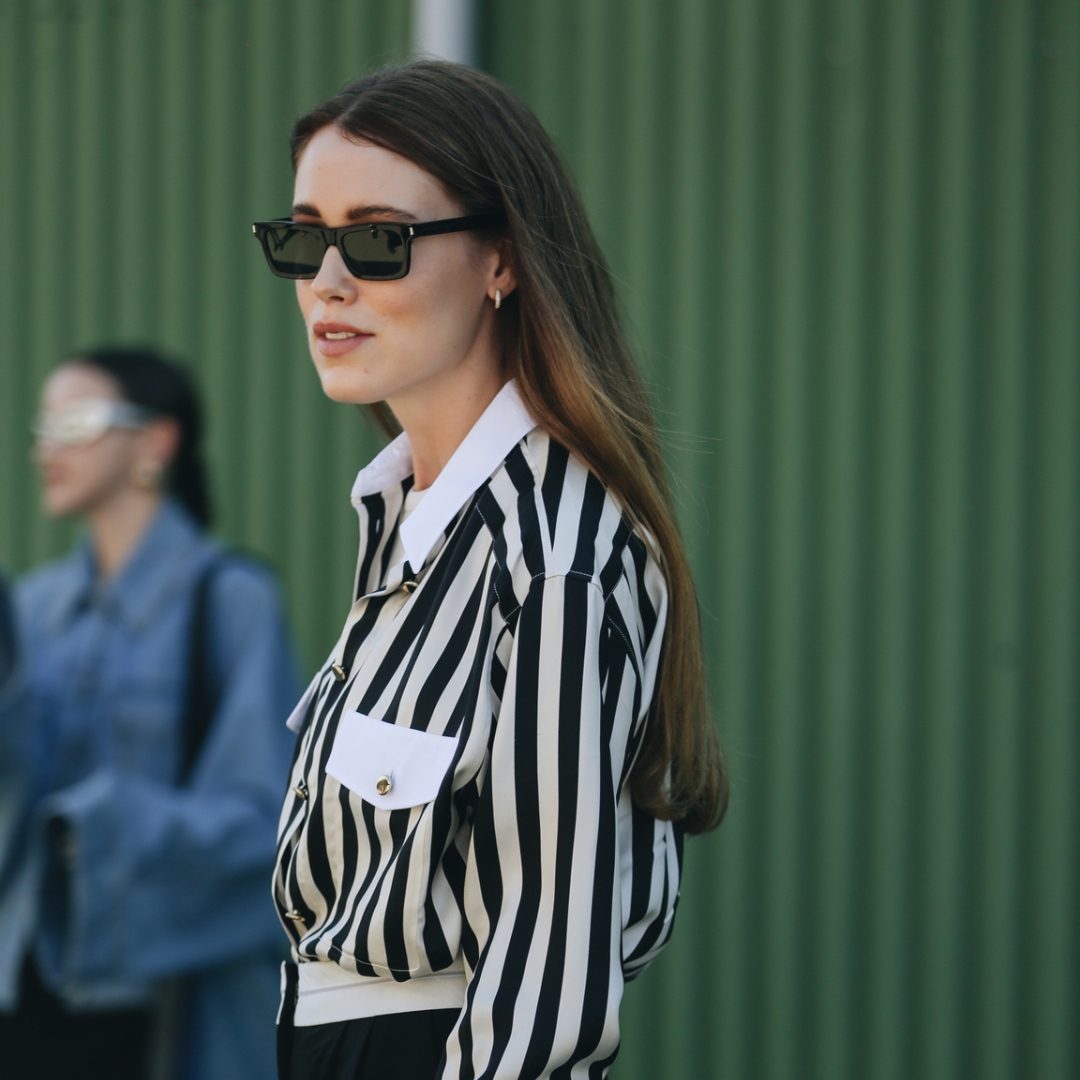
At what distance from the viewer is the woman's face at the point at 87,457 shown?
3.16 metres

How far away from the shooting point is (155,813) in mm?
2697

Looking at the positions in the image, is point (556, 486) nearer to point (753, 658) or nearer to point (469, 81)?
point (469, 81)

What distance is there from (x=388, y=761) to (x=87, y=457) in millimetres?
2078

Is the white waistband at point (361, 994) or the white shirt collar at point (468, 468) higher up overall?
the white shirt collar at point (468, 468)

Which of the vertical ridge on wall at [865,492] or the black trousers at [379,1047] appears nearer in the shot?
the black trousers at [379,1047]

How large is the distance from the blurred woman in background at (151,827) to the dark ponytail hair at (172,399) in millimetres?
199

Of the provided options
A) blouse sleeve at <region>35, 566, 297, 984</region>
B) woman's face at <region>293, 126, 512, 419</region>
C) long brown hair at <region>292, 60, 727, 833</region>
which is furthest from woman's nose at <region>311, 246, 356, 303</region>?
blouse sleeve at <region>35, 566, 297, 984</region>

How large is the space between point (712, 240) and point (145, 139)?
68.4 inches

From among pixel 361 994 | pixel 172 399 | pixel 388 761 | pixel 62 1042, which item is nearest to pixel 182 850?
pixel 62 1042

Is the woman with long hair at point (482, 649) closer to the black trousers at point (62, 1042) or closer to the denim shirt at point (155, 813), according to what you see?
the denim shirt at point (155, 813)

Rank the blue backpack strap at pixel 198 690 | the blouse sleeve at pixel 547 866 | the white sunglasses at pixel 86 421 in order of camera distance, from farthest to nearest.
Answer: the white sunglasses at pixel 86 421
the blue backpack strap at pixel 198 690
the blouse sleeve at pixel 547 866

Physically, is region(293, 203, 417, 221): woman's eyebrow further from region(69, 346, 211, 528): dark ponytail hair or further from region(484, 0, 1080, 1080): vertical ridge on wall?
region(69, 346, 211, 528): dark ponytail hair

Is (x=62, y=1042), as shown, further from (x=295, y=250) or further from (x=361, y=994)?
(x=295, y=250)

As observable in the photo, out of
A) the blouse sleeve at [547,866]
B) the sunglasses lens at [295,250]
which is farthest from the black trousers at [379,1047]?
the sunglasses lens at [295,250]
